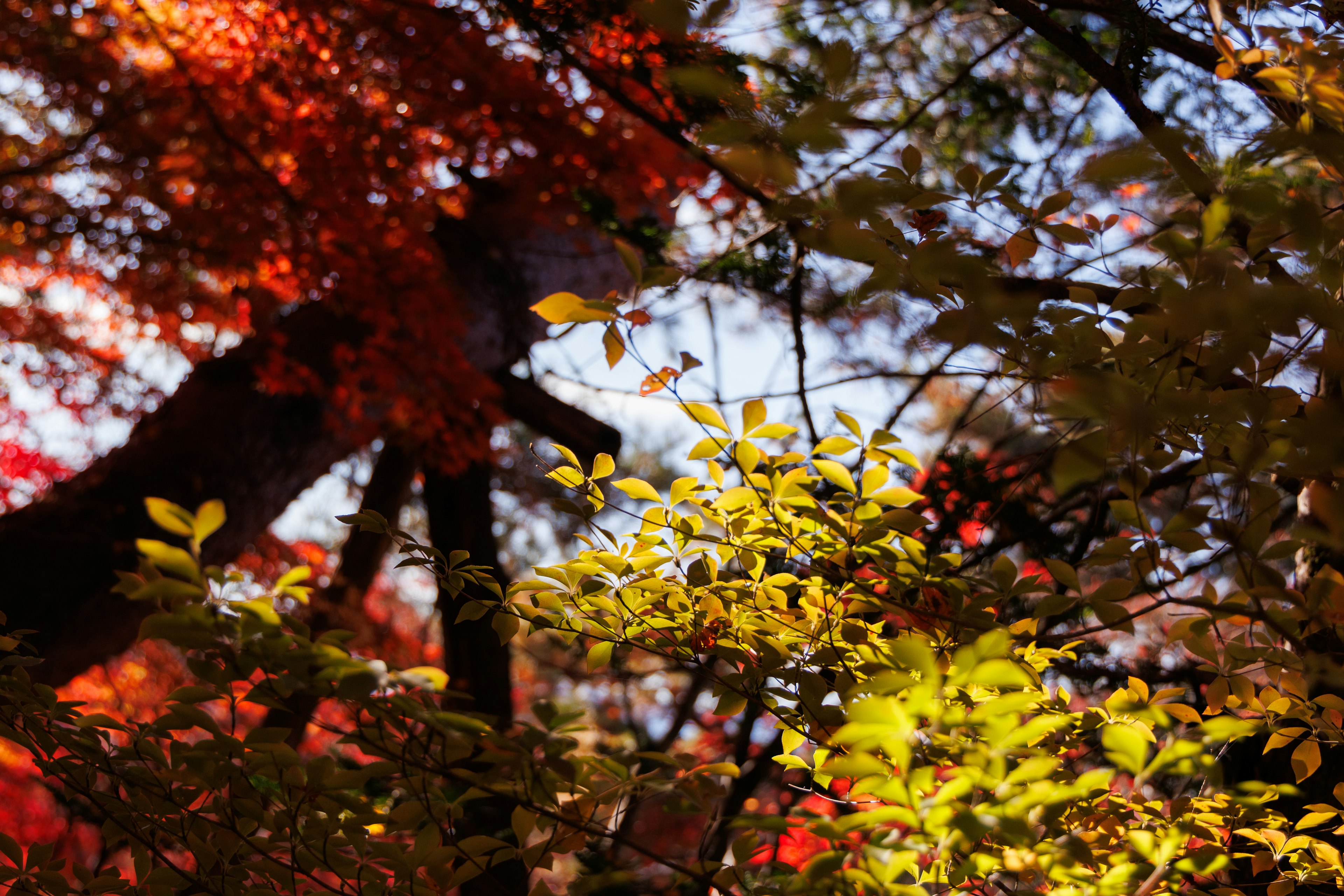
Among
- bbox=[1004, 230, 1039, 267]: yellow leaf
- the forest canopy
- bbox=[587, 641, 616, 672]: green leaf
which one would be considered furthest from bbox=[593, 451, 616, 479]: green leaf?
bbox=[1004, 230, 1039, 267]: yellow leaf

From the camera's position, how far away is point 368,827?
871 millimetres

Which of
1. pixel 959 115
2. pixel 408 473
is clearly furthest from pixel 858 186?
pixel 408 473

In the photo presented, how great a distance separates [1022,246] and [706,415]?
21.1 inches

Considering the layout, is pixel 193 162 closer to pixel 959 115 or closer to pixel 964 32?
pixel 959 115

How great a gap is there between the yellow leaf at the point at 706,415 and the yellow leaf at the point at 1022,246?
0.49m

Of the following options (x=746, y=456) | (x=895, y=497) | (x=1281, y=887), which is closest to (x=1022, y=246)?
(x=895, y=497)

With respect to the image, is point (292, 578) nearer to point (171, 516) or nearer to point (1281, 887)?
point (171, 516)

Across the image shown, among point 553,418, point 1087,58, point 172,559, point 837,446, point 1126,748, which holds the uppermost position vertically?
point 553,418

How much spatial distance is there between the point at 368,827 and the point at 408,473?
10.9 feet

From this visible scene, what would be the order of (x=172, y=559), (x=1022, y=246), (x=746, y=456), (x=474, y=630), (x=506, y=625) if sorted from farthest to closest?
1. (x=474, y=630)
2. (x=1022, y=246)
3. (x=506, y=625)
4. (x=746, y=456)
5. (x=172, y=559)

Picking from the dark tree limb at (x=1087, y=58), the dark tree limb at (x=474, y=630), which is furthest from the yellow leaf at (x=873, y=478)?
the dark tree limb at (x=474, y=630)

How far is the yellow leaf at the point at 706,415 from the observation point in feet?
2.56

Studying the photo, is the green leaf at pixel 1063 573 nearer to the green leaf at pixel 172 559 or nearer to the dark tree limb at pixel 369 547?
the green leaf at pixel 172 559

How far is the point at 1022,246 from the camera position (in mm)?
994
